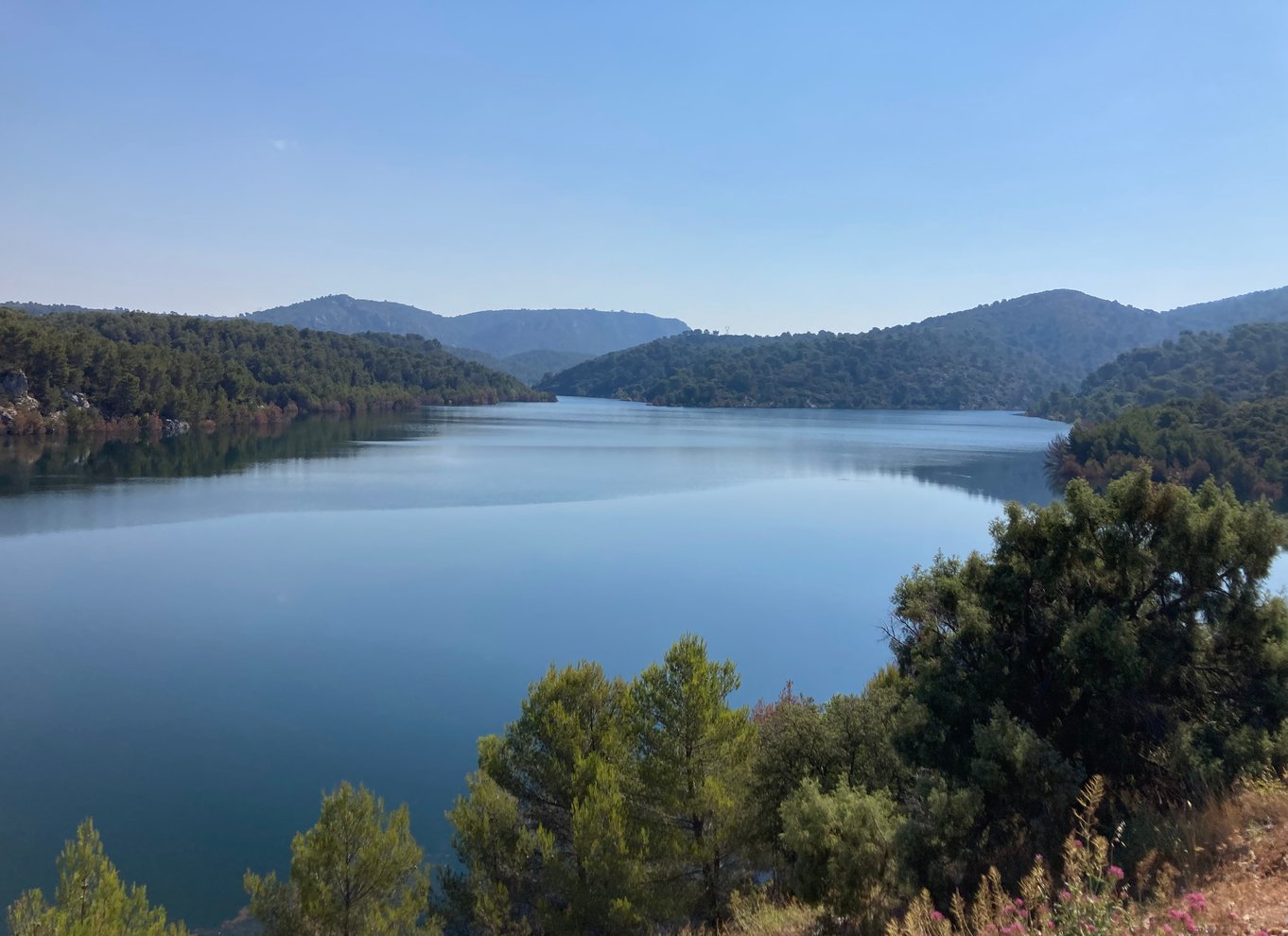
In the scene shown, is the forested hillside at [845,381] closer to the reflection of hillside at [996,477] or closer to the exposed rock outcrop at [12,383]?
the reflection of hillside at [996,477]

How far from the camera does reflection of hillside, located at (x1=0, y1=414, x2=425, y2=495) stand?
48344mm

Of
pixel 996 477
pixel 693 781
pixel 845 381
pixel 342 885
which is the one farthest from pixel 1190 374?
pixel 342 885

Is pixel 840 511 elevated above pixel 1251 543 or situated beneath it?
situated beneath

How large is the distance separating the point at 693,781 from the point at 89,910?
673 centimetres

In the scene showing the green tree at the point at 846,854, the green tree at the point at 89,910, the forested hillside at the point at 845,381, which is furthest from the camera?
the forested hillside at the point at 845,381

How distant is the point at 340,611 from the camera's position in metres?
24.6

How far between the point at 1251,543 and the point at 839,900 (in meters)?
6.44

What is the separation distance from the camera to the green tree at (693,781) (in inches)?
443

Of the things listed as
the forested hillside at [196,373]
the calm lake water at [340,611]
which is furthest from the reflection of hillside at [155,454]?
the forested hillside at [196,373]

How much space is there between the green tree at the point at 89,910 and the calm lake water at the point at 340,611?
114 inches

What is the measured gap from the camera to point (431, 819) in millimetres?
13898

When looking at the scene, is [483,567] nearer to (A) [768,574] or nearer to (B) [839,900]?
(A) [768,574]

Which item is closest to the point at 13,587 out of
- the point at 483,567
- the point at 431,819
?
the point at 483,567

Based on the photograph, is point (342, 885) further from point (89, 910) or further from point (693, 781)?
point (693, 781)
